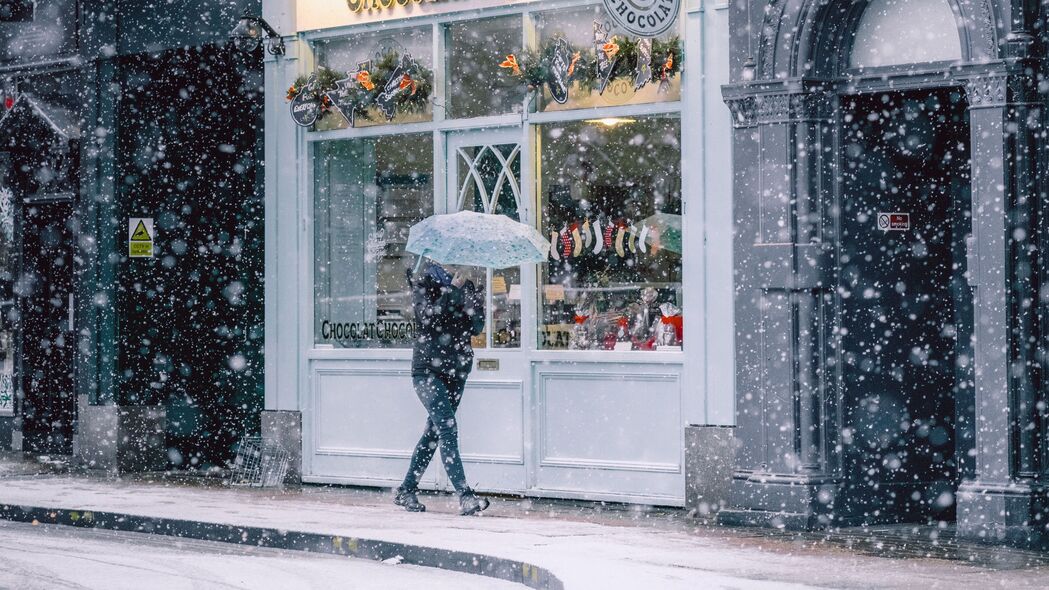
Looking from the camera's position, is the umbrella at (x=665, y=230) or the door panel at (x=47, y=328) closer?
the umbrella at (x=665, y=230)

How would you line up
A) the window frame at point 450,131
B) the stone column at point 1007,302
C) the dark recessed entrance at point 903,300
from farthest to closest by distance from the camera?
the window frame at point 450,131 → the dark recessed entrance at point 903,300 → the stone column at point 1007,302

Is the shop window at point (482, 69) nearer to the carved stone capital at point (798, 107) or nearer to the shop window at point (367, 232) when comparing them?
the shop window at point (367, 232)

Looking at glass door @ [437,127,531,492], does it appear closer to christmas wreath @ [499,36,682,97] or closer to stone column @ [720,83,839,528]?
christmas wreath @ [499,36,682,97]

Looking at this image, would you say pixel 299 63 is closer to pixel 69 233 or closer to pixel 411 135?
pixel 411 135

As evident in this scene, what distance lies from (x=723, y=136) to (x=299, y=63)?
13.7 feet

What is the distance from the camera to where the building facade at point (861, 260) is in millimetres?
10406

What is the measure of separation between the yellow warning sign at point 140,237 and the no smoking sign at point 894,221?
6990 millimetres

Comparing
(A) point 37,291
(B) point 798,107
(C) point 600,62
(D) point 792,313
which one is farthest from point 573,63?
(A) point 37,291

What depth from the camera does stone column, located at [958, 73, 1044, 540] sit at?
32.4ft

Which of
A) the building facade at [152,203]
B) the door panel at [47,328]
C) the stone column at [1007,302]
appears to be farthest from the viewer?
the door panel at [47,328]

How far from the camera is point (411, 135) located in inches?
529

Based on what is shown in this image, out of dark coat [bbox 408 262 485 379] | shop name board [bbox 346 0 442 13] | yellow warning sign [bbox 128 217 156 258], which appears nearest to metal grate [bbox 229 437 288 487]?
yellow warning sign [bbox 128 217 156 258]

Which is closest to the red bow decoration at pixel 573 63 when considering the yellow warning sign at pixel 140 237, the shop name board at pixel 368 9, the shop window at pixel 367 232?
the shop name board at pixel 368 9

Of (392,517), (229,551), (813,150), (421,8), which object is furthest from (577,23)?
(229,551)
